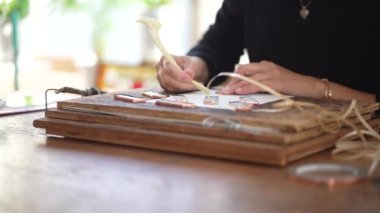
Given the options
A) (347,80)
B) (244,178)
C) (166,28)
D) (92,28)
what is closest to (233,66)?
(347,80)

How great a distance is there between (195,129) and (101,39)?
7.64 feet

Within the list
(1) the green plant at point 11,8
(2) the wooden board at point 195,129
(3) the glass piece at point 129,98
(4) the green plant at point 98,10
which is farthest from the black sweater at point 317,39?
(4) the green plant at point 98,10

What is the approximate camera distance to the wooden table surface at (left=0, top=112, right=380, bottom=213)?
0.74 metres

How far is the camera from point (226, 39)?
1760mm

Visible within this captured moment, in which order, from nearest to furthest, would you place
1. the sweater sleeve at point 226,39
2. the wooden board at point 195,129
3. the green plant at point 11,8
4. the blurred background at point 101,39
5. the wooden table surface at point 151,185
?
1. the wooden table surface at point 151,185
2. the wooden board at point 195,129
3. the sweater sleeve at point 226,39
4. the green plant at point 11,8
5. the blurred background at point 101,39

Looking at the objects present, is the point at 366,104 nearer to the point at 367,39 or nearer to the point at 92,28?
the point at 367,39

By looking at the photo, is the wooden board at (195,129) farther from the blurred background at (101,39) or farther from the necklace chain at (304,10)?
the blurred background at (101,39)

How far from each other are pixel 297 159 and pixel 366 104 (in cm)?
26

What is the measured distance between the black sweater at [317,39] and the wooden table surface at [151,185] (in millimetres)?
528

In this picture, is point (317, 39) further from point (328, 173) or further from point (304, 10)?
point (328, 173)

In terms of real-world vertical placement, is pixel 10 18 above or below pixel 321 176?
above

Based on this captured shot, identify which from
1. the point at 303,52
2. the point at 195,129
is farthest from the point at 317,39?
the point at 195,129

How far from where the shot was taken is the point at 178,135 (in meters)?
0.98

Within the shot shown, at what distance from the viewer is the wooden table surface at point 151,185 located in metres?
0.74
